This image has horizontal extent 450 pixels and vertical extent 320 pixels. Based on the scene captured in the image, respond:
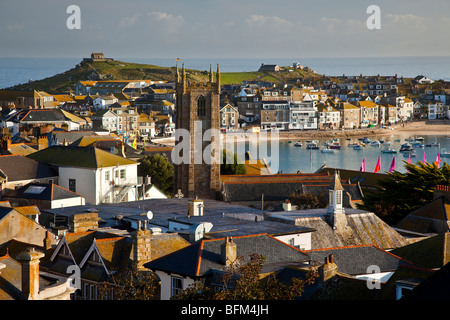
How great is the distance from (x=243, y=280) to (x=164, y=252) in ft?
15.7

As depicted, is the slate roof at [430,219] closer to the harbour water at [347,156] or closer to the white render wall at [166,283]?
the white render wall at [166,283]

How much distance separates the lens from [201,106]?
5072 centimetres

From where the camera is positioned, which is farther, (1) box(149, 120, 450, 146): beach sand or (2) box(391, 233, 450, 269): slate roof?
(1) box(149, 120, 450, 146): beach sand

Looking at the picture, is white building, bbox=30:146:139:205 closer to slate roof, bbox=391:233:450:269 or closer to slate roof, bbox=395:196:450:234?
slate roof, bbox=395:196:450:234

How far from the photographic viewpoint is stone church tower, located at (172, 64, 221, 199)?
50500mm

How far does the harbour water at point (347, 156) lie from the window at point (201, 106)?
41126 mm

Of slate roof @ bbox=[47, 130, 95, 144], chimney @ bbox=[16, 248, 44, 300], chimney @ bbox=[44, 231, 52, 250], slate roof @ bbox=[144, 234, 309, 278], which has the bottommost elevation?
slate roof @ bbox=[47, 130, 95, 144]

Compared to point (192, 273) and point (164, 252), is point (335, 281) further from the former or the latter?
point (164, 252)

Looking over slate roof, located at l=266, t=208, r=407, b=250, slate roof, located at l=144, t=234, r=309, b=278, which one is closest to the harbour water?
slate roof, located at l=266, t=208, r=407, b=250

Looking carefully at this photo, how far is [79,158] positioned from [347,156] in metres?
79.0

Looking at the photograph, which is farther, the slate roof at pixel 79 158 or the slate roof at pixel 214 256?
the slate roof at pixel 79 158

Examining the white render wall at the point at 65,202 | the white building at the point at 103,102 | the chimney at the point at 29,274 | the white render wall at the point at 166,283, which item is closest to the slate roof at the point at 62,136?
the white render wall at the point at 65,202

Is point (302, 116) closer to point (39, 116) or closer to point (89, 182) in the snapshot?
point (39, 116)

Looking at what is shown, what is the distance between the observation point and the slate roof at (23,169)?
39281 millimetres
